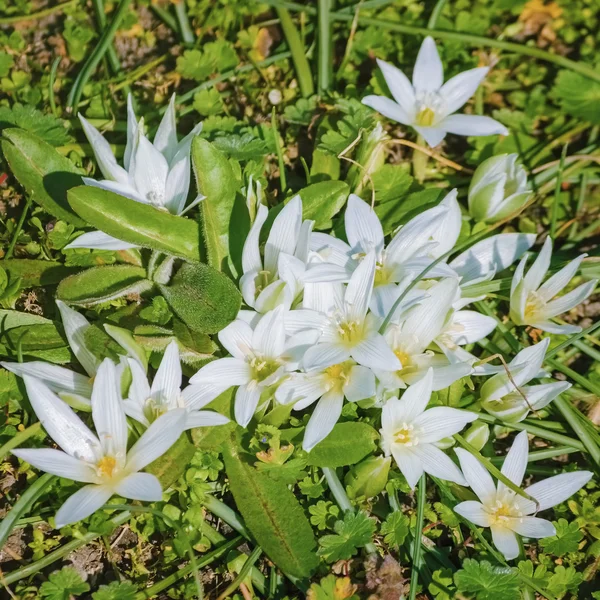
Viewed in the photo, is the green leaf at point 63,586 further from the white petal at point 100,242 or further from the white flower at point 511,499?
the white flower at point 511,499

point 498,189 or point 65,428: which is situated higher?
point 498,189

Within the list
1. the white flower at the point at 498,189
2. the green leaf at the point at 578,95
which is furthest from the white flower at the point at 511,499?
the green leaf at the point at 578,95

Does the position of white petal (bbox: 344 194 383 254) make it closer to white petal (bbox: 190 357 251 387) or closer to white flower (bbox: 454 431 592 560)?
white petal (bbox: 190 357 251 387)

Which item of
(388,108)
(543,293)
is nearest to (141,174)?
(388,108)

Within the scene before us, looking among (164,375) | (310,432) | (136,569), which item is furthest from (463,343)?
(136,569)

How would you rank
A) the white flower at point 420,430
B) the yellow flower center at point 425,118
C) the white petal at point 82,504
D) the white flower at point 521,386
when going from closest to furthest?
the white petal at point 82,504
the white flower at point 420,430
the white flower at point 521,386
the yellow flower center at point 425,118

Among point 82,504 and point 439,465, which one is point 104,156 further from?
point 439,465
